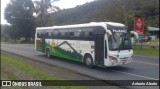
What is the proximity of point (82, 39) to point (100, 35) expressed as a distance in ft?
7.09

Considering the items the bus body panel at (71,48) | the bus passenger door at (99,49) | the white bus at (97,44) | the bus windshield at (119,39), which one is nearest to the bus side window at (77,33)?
the white bus at (97,44)

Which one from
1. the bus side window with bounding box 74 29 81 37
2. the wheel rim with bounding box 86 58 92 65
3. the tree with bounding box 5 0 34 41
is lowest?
the wheel rim with bounding box 86 58 92 65

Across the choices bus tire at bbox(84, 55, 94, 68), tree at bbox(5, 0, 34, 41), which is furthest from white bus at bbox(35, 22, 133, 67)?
tree at bbox(5, 0, 34, 41)

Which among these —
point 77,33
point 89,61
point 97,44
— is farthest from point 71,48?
point 97,44

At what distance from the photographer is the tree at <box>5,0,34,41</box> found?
6688cm

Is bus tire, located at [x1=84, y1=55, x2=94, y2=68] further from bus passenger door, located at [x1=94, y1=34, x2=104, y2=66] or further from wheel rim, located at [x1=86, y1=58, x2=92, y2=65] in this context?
bus passenger door, located at [x1=94, y1=34, x2=104, y2=66]

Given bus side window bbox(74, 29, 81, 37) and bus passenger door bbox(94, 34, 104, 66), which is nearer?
bus passenger door bbox(94, 34, 104, 66)

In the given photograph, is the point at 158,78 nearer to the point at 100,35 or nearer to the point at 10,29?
the point at 100,35

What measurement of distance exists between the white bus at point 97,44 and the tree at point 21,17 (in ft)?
153

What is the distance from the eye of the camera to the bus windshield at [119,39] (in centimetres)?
1595

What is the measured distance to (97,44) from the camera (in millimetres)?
16547

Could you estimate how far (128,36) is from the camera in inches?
662

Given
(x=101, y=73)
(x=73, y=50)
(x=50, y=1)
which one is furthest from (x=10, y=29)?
(x=101, y=73)

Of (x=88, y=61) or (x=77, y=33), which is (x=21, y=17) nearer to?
(x=77, y=33)
